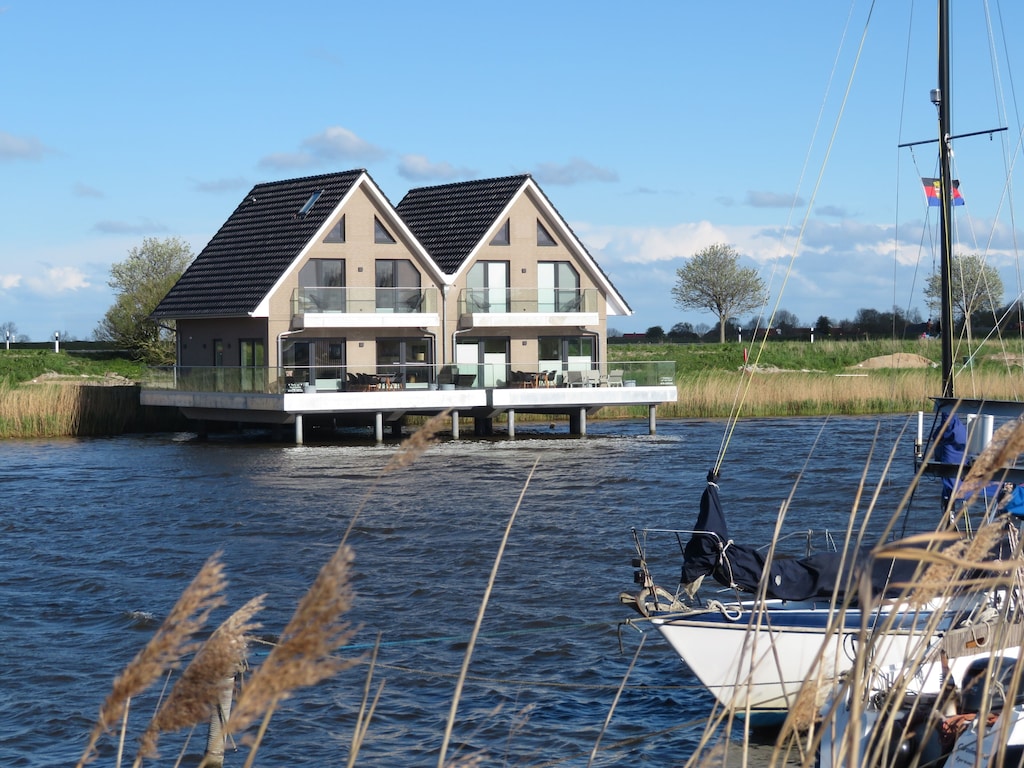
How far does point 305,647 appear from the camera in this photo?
76.1 inches

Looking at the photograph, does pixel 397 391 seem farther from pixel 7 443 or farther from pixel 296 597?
pixel 296 597

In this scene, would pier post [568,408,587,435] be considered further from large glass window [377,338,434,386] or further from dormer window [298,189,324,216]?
dormer window [298,189,324,216]

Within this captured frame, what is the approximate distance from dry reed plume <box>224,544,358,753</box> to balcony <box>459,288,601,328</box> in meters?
33.3

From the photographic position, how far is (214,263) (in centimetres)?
3769

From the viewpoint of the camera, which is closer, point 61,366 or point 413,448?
point 413,448

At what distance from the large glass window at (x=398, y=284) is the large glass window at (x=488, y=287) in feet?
5.17

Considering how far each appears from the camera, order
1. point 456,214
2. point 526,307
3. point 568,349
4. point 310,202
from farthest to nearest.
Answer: point 456,214
point 568,349
point 526,307
point 310,202

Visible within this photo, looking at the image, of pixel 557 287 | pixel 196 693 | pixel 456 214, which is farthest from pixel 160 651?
pixel 456 214

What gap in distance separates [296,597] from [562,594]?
9.49 feet

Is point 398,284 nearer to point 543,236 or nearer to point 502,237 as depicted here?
point 502,237

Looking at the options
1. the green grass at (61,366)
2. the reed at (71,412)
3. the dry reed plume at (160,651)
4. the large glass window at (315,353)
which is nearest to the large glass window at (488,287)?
the large glass window at (315,353)

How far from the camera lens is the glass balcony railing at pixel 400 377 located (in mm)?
31406

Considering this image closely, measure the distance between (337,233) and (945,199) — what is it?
2181 cm

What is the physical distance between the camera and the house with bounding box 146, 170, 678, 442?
32375 mm
